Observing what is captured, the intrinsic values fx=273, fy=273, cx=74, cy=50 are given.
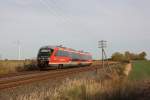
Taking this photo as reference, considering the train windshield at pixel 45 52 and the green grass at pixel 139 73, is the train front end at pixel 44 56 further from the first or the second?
the green grass at pixel 139 73

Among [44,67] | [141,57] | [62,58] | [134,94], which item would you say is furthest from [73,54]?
[141,57]

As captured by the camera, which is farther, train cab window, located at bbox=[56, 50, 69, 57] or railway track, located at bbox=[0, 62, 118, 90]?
train cab window, located at bbox=[56, 50, 69, 57]

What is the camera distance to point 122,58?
123 m

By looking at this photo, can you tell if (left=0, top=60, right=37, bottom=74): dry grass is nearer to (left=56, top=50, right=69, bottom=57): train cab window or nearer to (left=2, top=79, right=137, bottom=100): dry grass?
(left=56, top=50, right=69, bottom=57): train cab window

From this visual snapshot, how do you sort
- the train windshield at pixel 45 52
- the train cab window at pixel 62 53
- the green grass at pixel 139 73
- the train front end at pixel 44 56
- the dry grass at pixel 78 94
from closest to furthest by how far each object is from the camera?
the dry grass at pixel 78 94
the green grass at pixel 139 73
the train front end at pixel 44 56
the train windshield at pixel 45 52
the train cab window at pixel 62 53

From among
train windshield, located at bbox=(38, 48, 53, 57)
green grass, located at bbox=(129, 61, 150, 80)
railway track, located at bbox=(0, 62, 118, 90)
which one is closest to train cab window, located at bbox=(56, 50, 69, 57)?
train windshield, located at bbox=(38, 48, 53, 57)

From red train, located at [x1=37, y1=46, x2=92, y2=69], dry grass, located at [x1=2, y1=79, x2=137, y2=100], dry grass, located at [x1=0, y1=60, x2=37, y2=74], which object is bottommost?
dry grass, located at [x1=2, y1=79, x2=137, y2=100]

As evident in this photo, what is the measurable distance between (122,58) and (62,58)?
299 ft

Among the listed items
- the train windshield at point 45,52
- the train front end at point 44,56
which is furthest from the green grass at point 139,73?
the train windshield at point 45,52

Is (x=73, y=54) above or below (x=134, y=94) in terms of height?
above

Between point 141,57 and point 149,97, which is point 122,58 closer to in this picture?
point 141,57

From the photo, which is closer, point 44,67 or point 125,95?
point 125,95

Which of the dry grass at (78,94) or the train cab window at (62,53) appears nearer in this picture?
the dry grass at (78,94)

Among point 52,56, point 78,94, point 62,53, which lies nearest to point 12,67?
point 52,56
